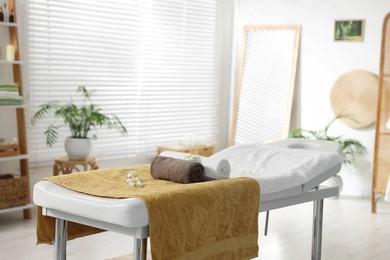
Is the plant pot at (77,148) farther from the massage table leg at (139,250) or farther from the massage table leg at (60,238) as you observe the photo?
the massage table leg at (139,250)

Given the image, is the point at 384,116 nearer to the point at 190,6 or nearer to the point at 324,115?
the point at 324,115

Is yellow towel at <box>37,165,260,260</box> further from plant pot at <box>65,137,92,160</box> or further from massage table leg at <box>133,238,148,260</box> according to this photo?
plant pot at <box>65,137,92,160</box>

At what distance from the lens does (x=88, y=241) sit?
435 cm

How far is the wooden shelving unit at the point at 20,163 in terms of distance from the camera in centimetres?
468

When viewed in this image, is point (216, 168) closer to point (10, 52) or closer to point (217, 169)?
point (217, 169)

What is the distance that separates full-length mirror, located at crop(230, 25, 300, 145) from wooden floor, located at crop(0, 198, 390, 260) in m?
1.26

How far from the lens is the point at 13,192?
4.73 m

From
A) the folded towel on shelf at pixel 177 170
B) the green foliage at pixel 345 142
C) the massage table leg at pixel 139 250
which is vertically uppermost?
the folded towel on shelf at pixel 177 170

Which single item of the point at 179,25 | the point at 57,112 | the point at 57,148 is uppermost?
the point at 179,25

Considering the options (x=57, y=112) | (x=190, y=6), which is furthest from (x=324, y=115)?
(x=57, y=112)

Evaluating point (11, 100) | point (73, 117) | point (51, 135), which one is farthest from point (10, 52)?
point (51, 135)

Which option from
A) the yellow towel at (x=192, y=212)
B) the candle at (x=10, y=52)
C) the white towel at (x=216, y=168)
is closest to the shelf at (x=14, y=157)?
the candle at (x=10, y=52)

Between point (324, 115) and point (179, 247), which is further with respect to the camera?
point (324, 115)

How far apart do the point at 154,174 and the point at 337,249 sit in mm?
1603
